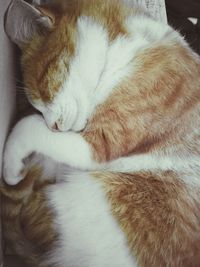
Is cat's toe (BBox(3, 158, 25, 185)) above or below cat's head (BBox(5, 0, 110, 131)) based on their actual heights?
below

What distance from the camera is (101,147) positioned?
1.46 meters

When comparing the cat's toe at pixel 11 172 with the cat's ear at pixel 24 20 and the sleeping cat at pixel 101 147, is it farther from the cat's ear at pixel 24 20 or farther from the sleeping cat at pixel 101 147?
the cat's ear at pixel 24 20

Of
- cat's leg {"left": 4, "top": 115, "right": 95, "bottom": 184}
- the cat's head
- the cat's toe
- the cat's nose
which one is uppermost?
the cat's head

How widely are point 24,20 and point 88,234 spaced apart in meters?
0.69

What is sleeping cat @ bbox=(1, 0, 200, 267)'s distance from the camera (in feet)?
4.62

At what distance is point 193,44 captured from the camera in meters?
2.05

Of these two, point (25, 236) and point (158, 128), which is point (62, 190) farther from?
point (158, 128)

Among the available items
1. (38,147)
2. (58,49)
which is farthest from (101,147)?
(58,49)

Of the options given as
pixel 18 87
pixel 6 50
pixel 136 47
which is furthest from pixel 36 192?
pixel 136 47

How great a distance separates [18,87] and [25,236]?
499 millimetres

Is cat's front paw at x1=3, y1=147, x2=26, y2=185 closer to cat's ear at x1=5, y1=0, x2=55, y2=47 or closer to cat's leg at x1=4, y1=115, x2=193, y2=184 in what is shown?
cat's leg at x1=4, y1=115, x2=193, y2=184

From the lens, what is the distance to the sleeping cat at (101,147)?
1409 millimetres

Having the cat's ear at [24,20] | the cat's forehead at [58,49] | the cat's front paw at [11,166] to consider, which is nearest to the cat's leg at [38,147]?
the cat's front paw at [11,166]

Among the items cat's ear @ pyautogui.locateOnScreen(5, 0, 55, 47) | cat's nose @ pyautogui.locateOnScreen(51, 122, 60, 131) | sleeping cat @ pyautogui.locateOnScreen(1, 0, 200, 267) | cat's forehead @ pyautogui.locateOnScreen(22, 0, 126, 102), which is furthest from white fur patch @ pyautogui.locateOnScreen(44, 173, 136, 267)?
cat's ear @ pyautogui.locateOnScreen(5, 0, 55, 47)
